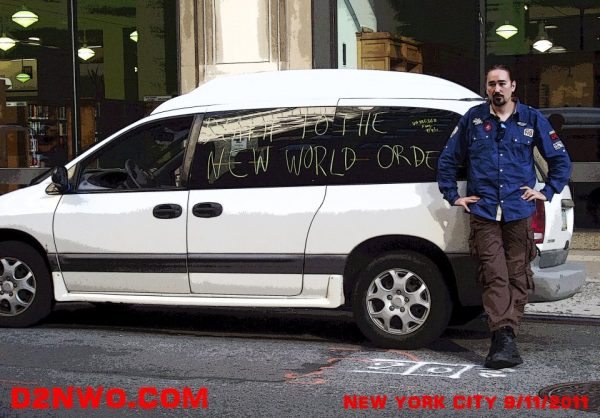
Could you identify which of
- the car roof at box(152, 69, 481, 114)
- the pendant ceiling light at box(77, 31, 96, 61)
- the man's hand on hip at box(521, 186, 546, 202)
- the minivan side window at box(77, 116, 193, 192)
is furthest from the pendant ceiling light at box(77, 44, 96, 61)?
the man's hand on hip at box(521, 186, 546, 202)

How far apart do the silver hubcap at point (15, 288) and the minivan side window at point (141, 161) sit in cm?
80

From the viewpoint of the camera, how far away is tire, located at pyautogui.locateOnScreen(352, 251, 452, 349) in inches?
293

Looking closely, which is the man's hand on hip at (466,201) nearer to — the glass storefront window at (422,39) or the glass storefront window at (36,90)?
the glass storefront window at (422,39)

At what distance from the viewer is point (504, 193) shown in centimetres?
691

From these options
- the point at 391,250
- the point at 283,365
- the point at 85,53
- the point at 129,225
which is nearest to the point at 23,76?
the point at 85,53

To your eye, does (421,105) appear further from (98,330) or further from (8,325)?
(8,325)

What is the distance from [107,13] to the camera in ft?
51.6

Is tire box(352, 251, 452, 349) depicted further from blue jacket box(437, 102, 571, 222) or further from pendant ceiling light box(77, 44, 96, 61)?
pendant ceiling light box(77, 44, 96, 61)

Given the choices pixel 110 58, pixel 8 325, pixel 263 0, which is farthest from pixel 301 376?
pixel 110 58

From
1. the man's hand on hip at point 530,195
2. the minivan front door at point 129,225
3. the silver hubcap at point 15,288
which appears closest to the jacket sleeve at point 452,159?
the man's hand on hip at point 530,195

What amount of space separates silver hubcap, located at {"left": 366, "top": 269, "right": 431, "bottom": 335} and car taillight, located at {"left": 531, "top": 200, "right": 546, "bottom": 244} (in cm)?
82

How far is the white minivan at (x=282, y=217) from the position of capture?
24.6ft

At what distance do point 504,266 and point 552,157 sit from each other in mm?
758

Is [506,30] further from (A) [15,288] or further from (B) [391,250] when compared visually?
(A) [15,288]
